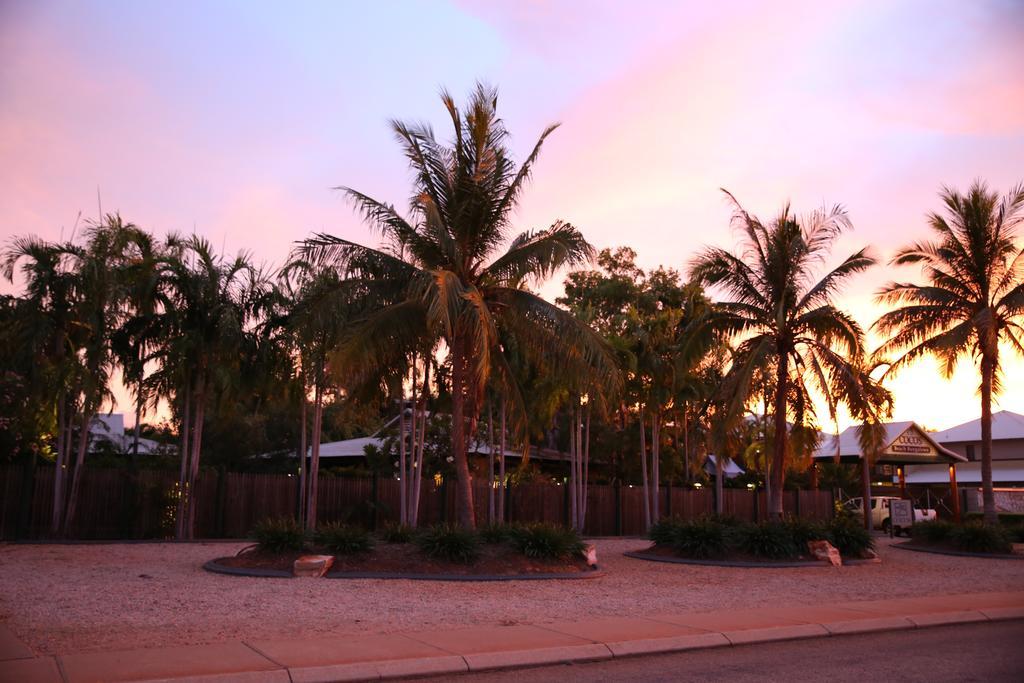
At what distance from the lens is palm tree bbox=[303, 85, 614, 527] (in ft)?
58.5

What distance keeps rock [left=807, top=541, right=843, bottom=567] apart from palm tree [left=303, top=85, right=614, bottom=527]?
6584 millimetres

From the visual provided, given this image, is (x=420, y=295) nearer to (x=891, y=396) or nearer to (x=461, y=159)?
(x=461, y=159)

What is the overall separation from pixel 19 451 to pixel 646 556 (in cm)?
1820

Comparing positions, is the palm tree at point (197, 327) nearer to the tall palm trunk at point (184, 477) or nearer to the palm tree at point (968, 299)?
the tall palm trunk at point (184, 477)

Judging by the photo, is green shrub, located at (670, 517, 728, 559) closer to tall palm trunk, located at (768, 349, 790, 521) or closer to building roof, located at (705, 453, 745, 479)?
tall palm trunk, located at (768, 349, 790, 521)

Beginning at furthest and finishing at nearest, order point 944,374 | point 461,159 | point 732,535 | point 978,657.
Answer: point 944,374, point 732,535, point 461,159, point 978,657

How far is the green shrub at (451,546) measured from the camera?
16.1 meters

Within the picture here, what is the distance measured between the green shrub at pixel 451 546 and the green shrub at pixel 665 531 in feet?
21.5

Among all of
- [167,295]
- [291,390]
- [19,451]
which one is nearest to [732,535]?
[291,390]

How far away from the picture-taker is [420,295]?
17.5 meters

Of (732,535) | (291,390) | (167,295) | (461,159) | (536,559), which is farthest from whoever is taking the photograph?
(291,390)

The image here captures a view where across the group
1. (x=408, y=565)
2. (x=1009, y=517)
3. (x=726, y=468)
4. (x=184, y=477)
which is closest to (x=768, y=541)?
(x=408, y=565)

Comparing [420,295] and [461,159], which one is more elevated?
[461,159]

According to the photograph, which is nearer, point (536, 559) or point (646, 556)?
point (536, 559)
